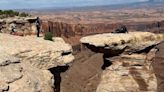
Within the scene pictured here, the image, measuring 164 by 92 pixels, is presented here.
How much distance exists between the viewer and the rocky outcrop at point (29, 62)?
1155 cm

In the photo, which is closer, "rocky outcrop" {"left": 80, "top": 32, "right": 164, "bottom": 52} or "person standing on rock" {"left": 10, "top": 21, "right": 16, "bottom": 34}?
"rocky outcrop" {"left": 80, "top": 32, "right": 164, "bottom": 52}

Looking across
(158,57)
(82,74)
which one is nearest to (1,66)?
(82,74)

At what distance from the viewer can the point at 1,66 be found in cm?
1181

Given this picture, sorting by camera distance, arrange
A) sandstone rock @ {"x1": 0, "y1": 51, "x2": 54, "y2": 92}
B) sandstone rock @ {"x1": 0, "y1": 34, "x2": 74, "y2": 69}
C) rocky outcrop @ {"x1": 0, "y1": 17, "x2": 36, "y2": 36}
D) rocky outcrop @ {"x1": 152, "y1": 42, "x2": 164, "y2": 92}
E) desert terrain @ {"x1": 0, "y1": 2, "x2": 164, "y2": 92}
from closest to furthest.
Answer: sandstone rock @ {"x1": 0, "y1": 51, "x2": 54, "y2": 92} < desert terrain @ {"x1": 0, "y1": 2, "x2": 164, "y2": 92} < sandstone rock @ {"x1": 0, "y1": 34, "x2": 74, "y2": 69} < rocky outcrop @ {"x1": 0, "y1": 17, "x2": 36, "y2": 36} < rocky outcrop @ {"x1": 152, "y1": 42, "x2": 164, "y2": 92}

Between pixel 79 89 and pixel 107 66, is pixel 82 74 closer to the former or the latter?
pixel 79 89

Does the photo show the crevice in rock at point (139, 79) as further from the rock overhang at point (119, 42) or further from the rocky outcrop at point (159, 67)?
the rocky outcrop at point (159, 67)

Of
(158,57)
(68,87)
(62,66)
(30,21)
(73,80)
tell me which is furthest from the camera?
(158,57)

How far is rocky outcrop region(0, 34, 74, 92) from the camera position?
11547mm

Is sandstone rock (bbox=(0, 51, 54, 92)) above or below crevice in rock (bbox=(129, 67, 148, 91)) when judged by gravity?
above

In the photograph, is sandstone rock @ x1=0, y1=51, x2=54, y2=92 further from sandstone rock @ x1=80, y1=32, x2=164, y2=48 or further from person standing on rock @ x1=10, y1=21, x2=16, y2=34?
person standing on rock @ x1=10, y1=21, x2=16, y2=34

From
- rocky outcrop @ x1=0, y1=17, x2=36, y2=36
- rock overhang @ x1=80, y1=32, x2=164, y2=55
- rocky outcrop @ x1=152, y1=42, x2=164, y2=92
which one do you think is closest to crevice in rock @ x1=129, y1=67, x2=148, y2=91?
rock overhang @ x1=80, y1=32, x2=164, y2=55

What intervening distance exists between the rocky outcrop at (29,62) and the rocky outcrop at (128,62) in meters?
12.6

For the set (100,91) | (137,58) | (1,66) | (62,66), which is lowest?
(100,91)

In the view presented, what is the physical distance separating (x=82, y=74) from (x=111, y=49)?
6390 centimetres
